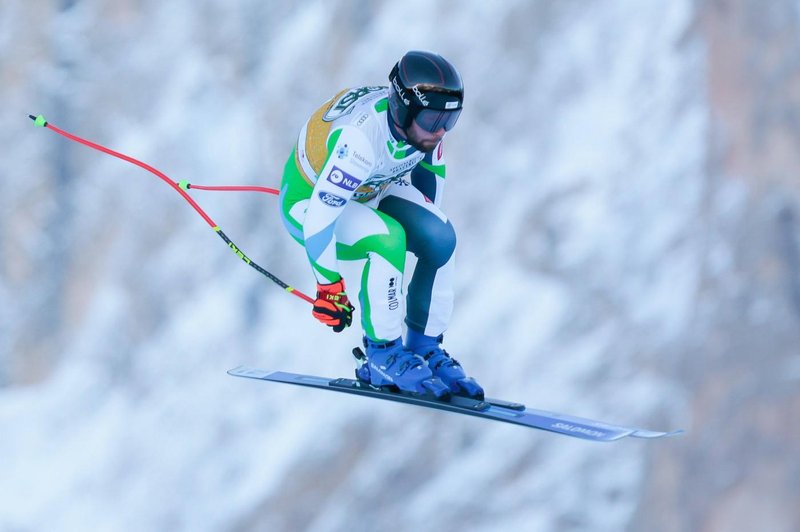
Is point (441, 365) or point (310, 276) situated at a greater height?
point (310, 276)

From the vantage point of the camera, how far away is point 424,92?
19.0 ft

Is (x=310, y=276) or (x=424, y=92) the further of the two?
(x=310, y=276)

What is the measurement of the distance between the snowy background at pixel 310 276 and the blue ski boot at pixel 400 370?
1030 centimetres

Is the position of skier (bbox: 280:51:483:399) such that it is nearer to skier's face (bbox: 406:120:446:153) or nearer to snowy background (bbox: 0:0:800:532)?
skier's face (bbox: 406:120:446:153)

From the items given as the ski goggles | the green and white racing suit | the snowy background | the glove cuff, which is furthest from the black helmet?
the snowy background

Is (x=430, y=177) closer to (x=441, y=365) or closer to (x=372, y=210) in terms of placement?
(x=372, y=210)

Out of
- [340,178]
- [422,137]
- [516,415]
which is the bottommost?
[516,415]

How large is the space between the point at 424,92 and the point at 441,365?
6.01ft

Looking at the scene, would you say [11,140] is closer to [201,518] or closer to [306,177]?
[201,518]

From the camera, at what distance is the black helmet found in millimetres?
5812

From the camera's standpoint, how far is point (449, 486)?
16.8m

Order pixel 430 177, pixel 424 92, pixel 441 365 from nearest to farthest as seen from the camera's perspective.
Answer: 1. pixel 424 92
2. pixel 441 365
3. pixel 430 177

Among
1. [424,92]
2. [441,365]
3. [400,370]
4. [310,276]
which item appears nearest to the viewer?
[424,92]

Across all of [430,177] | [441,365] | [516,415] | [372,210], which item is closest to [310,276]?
[430,177]
